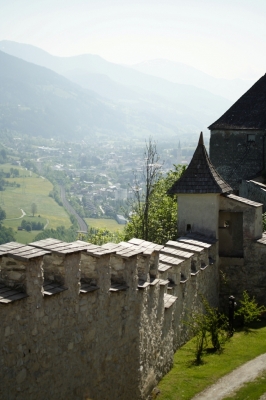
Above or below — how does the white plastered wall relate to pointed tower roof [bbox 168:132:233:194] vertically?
below

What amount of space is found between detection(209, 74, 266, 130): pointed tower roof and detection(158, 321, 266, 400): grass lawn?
84.6ft

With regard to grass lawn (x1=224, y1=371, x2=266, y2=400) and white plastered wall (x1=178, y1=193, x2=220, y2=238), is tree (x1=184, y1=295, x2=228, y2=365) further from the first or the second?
white plastered wall (x1=178, y1=193, x2=220, y2=238)

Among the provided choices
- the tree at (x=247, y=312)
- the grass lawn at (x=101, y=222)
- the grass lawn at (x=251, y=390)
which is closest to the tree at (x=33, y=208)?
the grass lawn at (x=101, y=222)

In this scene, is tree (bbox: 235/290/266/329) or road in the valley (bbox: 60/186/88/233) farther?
road in the valley (bbox: 60/186/88/233)

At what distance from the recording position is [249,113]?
42.6 meters

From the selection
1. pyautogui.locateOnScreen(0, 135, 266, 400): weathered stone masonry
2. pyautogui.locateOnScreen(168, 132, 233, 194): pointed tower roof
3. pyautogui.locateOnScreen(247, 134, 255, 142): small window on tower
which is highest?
pyautogui.locateOnScreen(247, 134, 255, 142): small window on tower

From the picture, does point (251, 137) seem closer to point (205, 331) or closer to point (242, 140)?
point (242, 140)

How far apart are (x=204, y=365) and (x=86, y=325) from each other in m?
5.15

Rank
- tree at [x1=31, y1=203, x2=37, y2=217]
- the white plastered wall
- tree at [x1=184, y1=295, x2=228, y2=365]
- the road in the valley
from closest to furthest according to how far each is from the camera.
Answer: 1. tree at [x1=184, y1=295, x2=228, y2=365]
2. the white plastered wall
3. the road in the valley
4. tree at [x1=31, y1=203, x2=37, y2=217]

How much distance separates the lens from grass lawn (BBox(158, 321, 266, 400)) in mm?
13452

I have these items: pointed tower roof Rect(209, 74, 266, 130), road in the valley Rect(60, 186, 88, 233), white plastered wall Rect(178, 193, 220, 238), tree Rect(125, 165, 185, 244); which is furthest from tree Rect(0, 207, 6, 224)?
white plastered wall Rect(178, 193, 220, 238)

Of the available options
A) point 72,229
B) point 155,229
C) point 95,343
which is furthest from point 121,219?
point 95,343

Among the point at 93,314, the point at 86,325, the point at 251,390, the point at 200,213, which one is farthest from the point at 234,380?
the point at 200,213

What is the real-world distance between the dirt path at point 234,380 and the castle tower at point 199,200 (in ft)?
18.8
